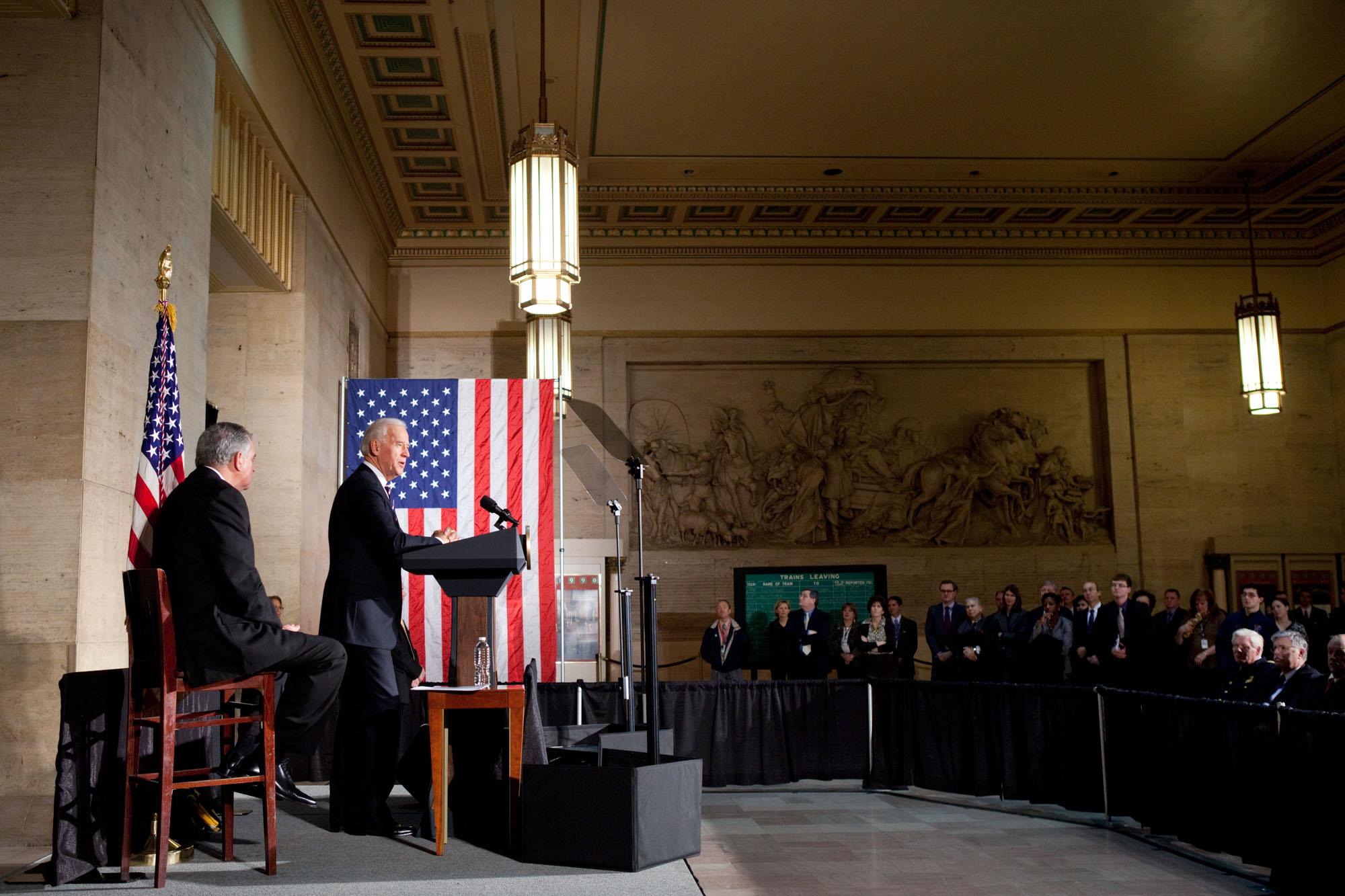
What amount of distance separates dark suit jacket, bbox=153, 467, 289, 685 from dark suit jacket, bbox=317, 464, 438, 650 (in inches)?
20.8

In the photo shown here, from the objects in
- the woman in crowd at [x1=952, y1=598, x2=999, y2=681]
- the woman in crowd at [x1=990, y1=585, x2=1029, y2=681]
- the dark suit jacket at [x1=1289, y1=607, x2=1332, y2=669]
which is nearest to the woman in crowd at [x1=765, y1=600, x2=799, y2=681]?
the woman in crowd at [x1=952, y1=598, x2=999, y2=681]

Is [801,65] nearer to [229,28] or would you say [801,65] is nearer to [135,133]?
[229,28]

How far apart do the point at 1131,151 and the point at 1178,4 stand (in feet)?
11.5

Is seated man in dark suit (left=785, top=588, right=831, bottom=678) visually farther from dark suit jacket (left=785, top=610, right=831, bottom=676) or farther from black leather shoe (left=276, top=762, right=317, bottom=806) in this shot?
black leather shoe (left=276, top=762, right=317, bottom=806)

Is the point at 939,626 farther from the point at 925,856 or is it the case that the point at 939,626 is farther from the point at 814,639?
the point at 925,856

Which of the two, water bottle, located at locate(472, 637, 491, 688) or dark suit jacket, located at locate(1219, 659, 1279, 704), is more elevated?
water bottle, located at locate(472, 637, 491, 688)

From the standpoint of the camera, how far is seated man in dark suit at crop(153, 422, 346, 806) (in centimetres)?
422

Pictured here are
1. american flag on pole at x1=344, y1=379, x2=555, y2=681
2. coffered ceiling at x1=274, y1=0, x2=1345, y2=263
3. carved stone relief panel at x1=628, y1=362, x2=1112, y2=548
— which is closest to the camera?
american flag on pole at x1=344, y1=379, x2=555, y2=681

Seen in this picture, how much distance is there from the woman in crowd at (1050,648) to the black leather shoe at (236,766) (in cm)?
743

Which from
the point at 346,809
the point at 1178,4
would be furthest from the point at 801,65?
the point at 346,809

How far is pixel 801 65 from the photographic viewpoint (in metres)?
11.7

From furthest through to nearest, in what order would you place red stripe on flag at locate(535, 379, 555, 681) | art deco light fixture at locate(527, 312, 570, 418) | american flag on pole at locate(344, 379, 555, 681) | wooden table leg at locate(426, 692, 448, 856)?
art deco light fixture at locate(527, 312, 570, 418) → american flag on pole at locate(344, 379, 555, 681) → red stripe on flag at locate(535, 379, 555, 681) → wooden table leg at locate(426, 692, 448, 856)

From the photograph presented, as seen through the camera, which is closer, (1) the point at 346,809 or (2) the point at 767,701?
(1) the point at 346,809

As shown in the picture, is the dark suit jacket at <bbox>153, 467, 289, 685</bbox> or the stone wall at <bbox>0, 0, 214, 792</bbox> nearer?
the dark suit jacket at <bbox>153, 467, 289, 685</bbox>
